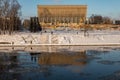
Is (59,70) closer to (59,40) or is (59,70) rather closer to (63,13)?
(59,40)

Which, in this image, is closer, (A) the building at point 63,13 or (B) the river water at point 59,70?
(B) the river water at point 59,70

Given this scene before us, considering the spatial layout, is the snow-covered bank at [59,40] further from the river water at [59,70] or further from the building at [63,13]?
the building at [63,13]

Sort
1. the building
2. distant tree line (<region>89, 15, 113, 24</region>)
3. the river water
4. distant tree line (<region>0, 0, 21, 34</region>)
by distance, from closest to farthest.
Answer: the river water → distant tree line (<region>0, 0, 21, 34</region>) → the building → distant tree line (<region>89, 15, 113, 24</region>)

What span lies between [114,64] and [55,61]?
13.9ft

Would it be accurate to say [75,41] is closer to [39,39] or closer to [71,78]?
[39,39]

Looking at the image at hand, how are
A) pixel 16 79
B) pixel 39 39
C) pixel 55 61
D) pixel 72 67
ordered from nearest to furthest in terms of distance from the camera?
pixel 16 79 → pixel 72 67 → pixel 55 61 → pixel 39 39

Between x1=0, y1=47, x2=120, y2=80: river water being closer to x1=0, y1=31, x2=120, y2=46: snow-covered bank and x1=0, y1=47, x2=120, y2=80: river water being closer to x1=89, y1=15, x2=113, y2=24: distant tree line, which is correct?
x1=0, y1=31, x2=120, y2=46: snow-covered bank

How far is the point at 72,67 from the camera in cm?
1869

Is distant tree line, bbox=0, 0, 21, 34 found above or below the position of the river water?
above

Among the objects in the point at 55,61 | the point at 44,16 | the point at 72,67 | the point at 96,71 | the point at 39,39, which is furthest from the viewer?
the point at 44,16

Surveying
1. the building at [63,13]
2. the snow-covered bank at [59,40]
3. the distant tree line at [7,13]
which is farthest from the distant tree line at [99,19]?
the snow-covered bank at [59,40]

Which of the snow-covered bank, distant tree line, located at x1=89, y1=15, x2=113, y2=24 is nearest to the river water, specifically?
the snow-covered bank

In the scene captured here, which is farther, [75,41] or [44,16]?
[44,16]

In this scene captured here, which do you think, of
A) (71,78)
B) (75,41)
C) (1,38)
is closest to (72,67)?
(71,78)
